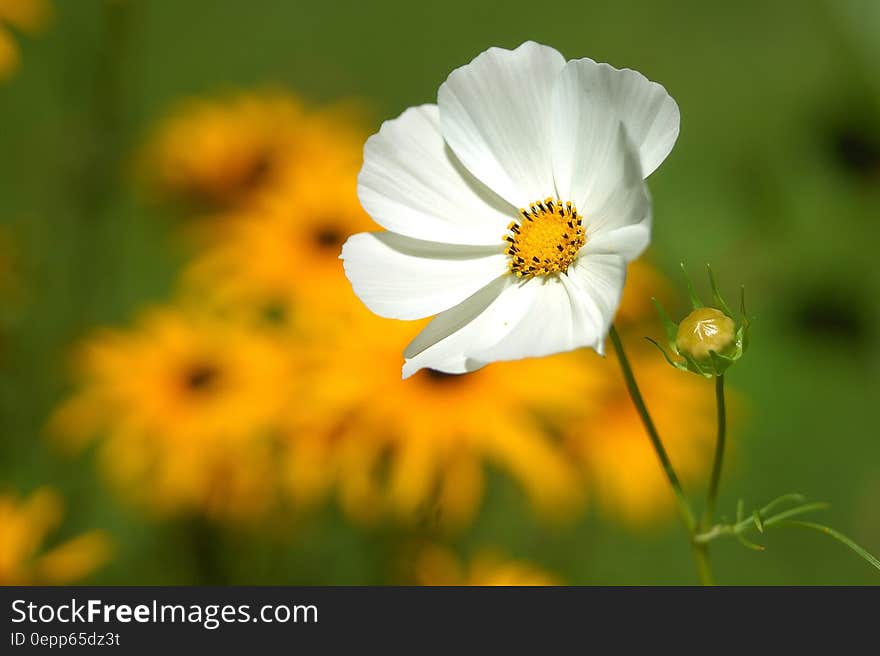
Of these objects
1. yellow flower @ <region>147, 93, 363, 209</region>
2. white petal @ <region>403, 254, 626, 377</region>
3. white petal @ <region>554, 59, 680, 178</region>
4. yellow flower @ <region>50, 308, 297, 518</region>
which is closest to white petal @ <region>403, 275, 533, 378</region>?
white petal @ <region>403, 254, 626, 377</region>

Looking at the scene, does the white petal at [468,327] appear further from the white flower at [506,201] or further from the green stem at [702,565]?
the green stem at [702,565]

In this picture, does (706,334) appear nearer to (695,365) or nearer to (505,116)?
(695,365)

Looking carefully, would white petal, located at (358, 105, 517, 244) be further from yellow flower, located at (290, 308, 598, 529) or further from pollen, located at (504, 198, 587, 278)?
yellow flower, located at (290, 308, 598, 529)

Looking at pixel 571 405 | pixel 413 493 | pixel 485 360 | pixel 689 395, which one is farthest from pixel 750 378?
pixel 485 360

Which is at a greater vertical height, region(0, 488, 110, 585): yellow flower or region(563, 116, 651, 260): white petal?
region(0, 488, 110, 585): yellow flower

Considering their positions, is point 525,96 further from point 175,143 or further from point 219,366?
point 175,143

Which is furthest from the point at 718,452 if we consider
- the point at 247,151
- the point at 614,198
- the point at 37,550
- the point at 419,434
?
the point at 247,151
